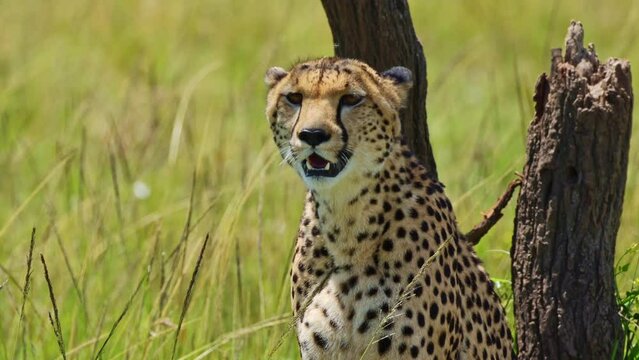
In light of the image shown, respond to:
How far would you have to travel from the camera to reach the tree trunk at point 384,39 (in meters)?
5.08

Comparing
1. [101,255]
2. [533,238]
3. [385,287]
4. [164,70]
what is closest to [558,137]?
[533,238]

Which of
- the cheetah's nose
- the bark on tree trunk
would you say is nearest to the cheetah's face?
the cheetah's nose

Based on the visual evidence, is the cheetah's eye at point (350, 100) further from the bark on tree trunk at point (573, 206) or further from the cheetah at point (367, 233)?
the bark on tree trunk at point (573, 206)

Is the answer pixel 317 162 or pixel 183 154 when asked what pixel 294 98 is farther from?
pixel 183 154

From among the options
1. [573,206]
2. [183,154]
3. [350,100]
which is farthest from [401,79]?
[183,154]

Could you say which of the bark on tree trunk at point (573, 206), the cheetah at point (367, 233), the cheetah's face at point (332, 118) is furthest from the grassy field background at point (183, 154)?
the cheetah's face at point (332, 118)

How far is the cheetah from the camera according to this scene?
4.44 meters

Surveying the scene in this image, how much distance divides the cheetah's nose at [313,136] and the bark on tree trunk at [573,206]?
0.80 metres

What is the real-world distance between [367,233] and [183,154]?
3.30m

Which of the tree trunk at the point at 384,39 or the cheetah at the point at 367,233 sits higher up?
the tree trunk at the point at 384,39

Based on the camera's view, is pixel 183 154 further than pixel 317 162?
Yes

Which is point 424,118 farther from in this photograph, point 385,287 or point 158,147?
point 158,147

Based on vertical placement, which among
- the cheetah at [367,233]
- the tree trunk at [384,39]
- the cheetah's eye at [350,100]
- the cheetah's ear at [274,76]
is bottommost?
the cheetah at [367,233]

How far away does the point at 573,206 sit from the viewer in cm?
482
